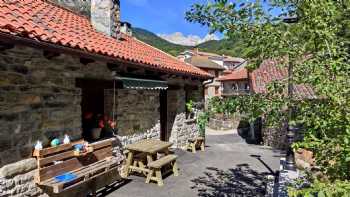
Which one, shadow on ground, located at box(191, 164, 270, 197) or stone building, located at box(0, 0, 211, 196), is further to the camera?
shadow on ground, located at box(191, 164, 270, 197)

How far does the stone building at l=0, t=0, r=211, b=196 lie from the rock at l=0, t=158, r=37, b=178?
0.05 ft

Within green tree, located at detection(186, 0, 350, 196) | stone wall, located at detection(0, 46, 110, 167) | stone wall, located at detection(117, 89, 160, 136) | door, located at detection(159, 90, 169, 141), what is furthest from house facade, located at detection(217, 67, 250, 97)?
green tree, located at detection(186, 0, 350, 196)

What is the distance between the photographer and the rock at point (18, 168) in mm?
4816

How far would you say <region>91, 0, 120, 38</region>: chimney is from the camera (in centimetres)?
905

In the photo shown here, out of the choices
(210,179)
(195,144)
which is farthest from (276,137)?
(210,179)

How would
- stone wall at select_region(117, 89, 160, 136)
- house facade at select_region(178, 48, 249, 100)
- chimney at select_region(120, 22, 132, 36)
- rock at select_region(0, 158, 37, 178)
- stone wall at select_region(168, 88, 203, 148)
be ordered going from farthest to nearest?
house facade at select_region(178, 48, 249, 100) → chimney at select_region(120, 22, 132, 36) → stone wall at select_region(168, 88, 203, 148) → stone wall at select_region(117, 89, 160, 136) → rock at select_region(0, 158, 37, 178)

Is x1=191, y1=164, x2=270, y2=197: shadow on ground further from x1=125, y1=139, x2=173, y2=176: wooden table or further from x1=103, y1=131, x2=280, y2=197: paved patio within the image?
x1=125, y1=139, x2=173, y2=176: wooden table

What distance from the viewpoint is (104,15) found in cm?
917

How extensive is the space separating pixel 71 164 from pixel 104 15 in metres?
4.89

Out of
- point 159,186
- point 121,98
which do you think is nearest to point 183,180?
point 159,186

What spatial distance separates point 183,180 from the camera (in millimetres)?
8016

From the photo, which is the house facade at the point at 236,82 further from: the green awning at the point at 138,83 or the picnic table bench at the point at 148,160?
the picnic table bench at the point at 148,160

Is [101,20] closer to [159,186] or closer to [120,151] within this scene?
[120,151]

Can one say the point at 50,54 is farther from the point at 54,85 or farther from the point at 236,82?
the point at 236,82
